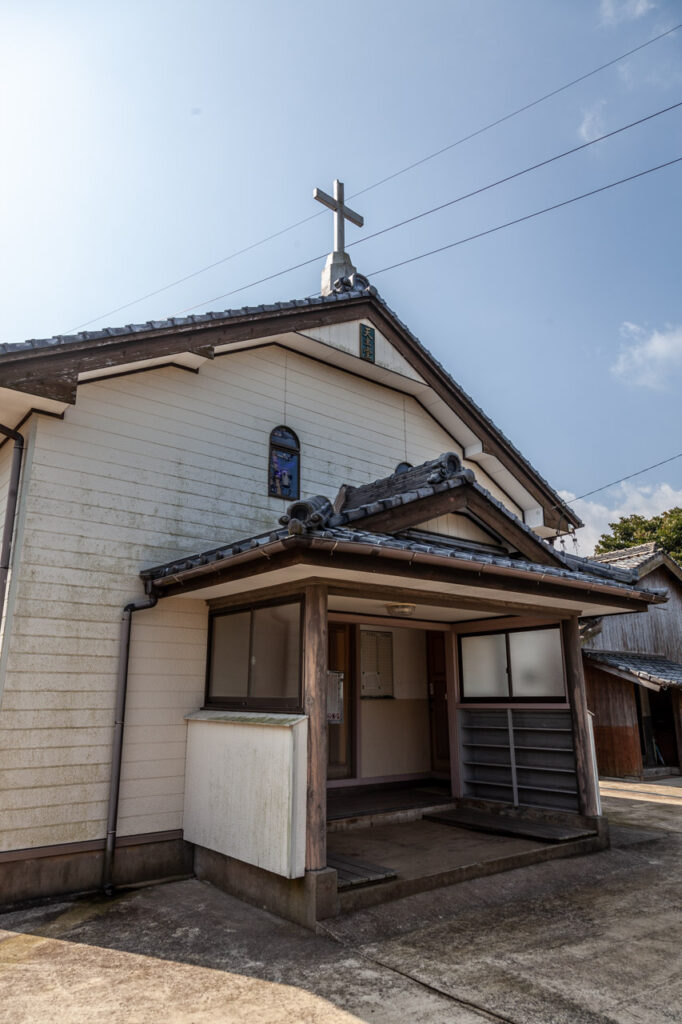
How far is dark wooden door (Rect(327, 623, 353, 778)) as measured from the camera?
8.77 metres

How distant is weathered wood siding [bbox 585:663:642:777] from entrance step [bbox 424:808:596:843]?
7.16 m

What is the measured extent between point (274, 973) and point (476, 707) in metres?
4.94

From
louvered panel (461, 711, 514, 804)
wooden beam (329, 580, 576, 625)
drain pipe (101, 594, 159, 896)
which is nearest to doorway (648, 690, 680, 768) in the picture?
louvered panel (461, 711, 514, 804)

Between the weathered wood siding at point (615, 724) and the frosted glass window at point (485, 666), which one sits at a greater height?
the frosted glass window at point (485, 666)

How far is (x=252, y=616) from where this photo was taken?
20.9 ft

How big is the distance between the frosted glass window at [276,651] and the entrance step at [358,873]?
1474mm

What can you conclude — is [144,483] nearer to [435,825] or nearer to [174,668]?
[174,668]

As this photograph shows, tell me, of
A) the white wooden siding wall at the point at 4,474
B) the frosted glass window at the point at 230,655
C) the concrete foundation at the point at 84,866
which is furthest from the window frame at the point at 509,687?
the white wooden siding wall at the point at 4,474

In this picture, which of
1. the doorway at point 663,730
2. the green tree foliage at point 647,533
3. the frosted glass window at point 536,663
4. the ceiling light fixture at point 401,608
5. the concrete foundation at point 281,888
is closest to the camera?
the concrete foundation at point 281,888

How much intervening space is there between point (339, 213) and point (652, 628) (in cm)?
1316

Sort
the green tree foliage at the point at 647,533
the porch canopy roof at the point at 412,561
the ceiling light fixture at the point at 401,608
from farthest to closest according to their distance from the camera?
the green tree foliage at the point at 647,533 < the ceiling light fixture at the point at 401,608 < the porch canopy roof at the point at 412,561

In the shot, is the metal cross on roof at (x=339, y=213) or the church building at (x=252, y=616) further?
the metal cross on roof at (x=339, y=213)

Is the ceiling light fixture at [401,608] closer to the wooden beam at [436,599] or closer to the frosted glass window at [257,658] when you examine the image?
the wooden beam at [436,599]

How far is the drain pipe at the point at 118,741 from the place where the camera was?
5895 mm
